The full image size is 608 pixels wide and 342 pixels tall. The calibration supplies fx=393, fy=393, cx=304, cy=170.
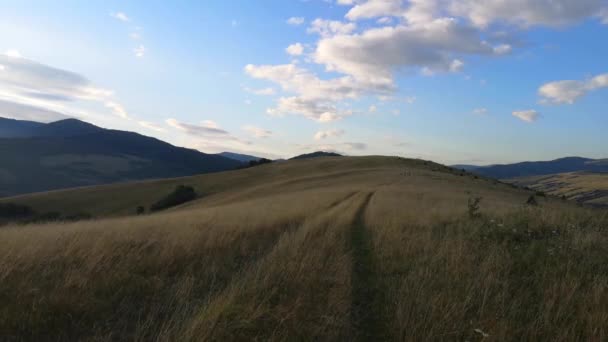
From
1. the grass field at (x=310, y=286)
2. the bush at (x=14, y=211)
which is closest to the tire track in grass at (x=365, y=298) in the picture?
the grass field at (x=310, y=286)

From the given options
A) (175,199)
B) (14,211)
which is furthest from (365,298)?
(14,211)

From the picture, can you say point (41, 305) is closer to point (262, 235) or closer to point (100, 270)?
point (100, 270)

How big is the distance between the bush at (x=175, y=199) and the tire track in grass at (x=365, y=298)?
54349 millimetres

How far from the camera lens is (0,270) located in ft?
19.5

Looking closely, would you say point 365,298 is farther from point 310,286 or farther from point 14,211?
point 14,211

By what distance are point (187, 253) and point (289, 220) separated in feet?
22.5

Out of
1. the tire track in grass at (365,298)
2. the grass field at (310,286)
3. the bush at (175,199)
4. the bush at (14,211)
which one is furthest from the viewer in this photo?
the bush at (14,211)

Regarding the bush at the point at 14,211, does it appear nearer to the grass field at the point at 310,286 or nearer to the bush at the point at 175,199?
the bush at the point at 175,199

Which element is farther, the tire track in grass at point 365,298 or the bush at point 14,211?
the bush at point 14,211

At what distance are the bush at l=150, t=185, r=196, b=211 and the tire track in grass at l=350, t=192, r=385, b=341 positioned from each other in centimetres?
5435

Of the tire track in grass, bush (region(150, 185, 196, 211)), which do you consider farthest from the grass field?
bush (region(150, 185, 196, 211))

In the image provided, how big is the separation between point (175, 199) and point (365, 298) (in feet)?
191

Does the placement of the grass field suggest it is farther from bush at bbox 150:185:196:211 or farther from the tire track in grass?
bush at bbox 150:185:196:211

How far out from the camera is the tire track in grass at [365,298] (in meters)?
4.61
